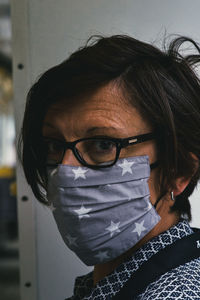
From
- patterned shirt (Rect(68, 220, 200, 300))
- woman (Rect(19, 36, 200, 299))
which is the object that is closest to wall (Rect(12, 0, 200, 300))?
patterned shirt (Rect(68, 220, 200, 300))

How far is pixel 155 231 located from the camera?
0.93 m

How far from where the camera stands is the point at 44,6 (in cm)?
136

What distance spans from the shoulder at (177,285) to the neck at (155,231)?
15cm

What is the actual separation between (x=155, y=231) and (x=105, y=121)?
0.95ft

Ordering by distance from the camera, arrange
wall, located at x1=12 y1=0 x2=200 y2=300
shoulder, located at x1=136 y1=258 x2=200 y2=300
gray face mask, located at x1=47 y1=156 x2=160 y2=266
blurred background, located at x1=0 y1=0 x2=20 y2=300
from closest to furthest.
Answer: shoulder, located at x1=136 y1=258 x2=200 y2=300 → gray face mask, located at x1=47 y1=156 x2=160 y2=266 → wall, located at x1=12 y1=0 x2=200 y2=300 → blurred background, located at x1=0 y1=0 x2=20 y2=300

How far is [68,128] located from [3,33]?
576 cm

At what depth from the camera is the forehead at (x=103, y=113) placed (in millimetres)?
871

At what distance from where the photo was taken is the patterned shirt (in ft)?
2.32

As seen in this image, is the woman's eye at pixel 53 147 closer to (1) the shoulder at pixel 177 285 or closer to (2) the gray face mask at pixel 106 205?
(2) the gray face mask at pixel 106 205

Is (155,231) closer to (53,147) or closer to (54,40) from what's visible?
(53,147)

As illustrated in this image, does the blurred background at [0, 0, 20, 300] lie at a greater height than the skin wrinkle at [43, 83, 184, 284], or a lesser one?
lesser

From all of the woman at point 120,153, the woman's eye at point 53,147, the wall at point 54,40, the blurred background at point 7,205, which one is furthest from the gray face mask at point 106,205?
the blurred background at point 7,205

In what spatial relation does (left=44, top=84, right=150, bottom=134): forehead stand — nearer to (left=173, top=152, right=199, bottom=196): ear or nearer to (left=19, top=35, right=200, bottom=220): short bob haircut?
(left=19, top=35, right=200, bottom=220): short bob haircut

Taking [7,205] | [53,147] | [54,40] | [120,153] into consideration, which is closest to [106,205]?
[120,153]
